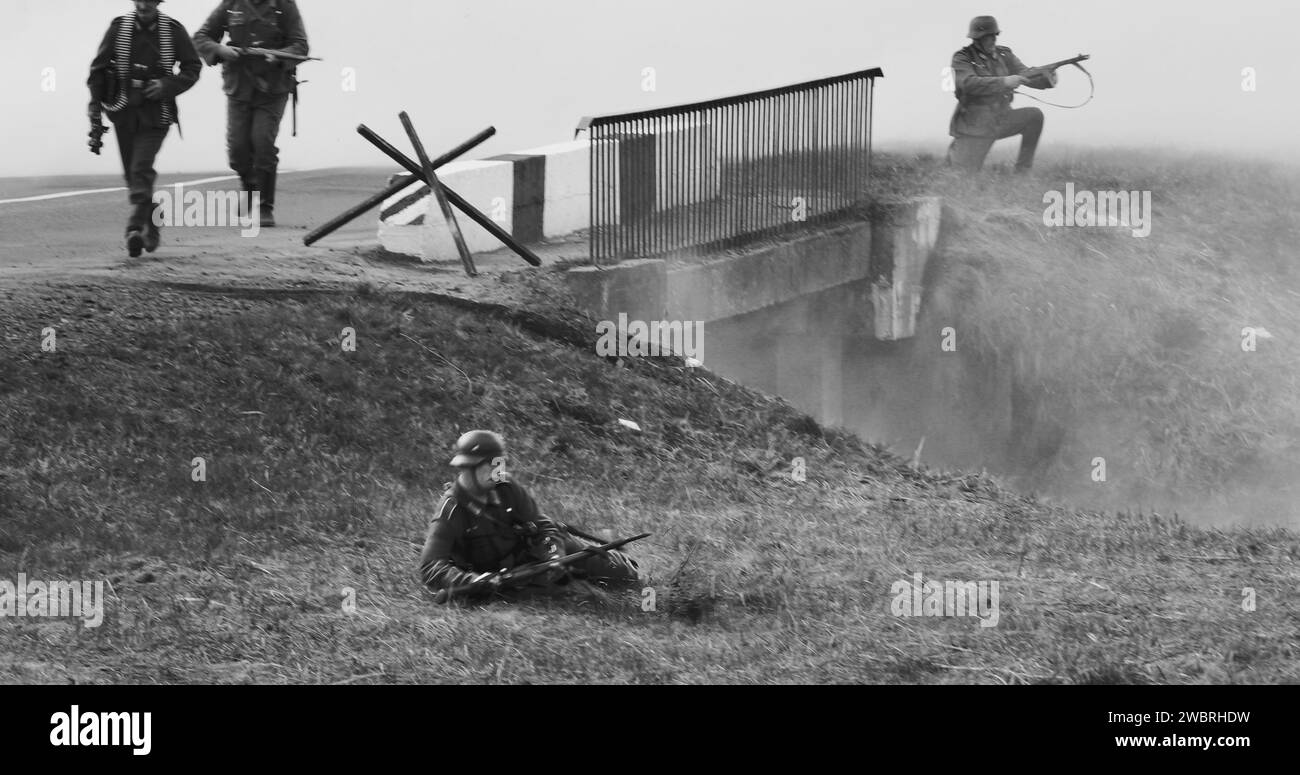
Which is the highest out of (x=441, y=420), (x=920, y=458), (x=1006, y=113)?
(x=1006, y=113)

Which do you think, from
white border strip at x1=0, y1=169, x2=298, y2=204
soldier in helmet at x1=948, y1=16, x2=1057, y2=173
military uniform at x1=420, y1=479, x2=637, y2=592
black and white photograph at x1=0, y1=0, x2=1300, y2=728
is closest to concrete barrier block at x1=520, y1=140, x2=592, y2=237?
black and white photograph at x1=0, y1=0, x2=1300, y2=728

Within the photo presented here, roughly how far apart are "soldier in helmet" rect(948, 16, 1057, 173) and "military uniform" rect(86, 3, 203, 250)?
932 cm

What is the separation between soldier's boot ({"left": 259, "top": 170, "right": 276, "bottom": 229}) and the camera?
14508mm

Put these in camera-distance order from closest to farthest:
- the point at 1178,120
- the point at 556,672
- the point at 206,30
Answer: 1. the point at 556,672
2. the point at 206,30
3. the point at 1178,120

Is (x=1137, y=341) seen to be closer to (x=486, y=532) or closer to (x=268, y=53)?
(x=268, y=53)

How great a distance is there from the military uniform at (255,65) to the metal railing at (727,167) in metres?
2.37

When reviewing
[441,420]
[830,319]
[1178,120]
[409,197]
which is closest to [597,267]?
[409,197]

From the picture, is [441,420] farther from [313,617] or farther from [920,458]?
[920,458]

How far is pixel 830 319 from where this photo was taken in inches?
701

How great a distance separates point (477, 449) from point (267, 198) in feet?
22.8

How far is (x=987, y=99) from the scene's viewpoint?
763 inches

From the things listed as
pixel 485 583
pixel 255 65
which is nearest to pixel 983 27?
→ pixel 255 65

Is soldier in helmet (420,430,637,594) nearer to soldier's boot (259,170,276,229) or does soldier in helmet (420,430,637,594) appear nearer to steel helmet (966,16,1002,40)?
soldier's boot (259,170,276,229)
